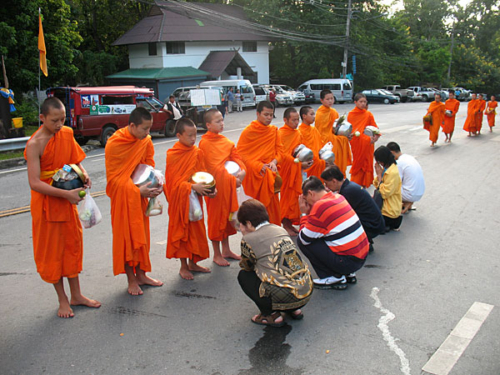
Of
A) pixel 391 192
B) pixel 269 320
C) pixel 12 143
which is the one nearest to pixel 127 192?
pixel 269 320

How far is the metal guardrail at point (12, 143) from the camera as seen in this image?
521 inches

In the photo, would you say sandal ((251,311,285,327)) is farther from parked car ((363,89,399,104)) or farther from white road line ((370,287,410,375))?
parked car ((363,89,399,104))

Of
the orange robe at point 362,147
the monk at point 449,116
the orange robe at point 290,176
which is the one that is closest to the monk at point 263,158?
the orange robe at point 290,176

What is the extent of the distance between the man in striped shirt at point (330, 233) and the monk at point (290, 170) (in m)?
1.68

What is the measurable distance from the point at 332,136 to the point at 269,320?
4.41m

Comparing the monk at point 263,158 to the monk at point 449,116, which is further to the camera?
the monk at point 449,116

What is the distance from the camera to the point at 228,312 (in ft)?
14.1

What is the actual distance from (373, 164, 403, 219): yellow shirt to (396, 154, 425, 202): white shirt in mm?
825

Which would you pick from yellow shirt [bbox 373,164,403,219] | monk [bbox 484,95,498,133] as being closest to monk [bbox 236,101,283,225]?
yellow shirt [bbox 373,164,403,219]

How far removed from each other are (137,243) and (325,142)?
4.23 metres

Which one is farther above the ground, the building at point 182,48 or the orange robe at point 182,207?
the building at point 182,48

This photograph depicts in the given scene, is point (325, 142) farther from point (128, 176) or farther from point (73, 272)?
point (73, 272)

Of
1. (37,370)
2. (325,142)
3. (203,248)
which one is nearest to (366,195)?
(203,248)

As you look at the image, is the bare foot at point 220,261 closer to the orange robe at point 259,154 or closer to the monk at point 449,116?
the orange robe at point 259,154
